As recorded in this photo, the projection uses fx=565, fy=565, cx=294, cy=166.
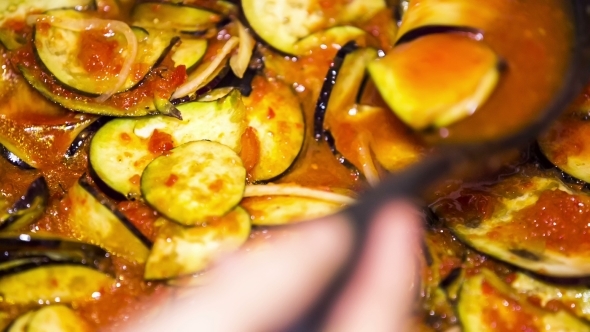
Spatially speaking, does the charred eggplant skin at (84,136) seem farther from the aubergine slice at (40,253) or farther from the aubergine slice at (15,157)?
the aubergine slice at (40,253)

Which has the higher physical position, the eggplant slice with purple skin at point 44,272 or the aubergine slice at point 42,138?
the aubergine slice at point 42,138

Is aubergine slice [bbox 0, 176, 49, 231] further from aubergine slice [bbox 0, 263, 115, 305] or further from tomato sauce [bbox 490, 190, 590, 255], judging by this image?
tomato sauce [bbox 490, 190, 590, 255]

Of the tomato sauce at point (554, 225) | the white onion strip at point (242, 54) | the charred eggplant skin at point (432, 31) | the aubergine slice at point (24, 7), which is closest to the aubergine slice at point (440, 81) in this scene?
the charred eggplant skin at point (432, 31)

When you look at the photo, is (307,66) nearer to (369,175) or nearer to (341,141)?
(341,141)

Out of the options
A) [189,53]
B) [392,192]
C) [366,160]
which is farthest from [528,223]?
[189,53]

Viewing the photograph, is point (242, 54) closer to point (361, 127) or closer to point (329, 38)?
point (329, 38)

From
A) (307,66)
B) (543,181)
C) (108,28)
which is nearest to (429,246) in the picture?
(543,181)
